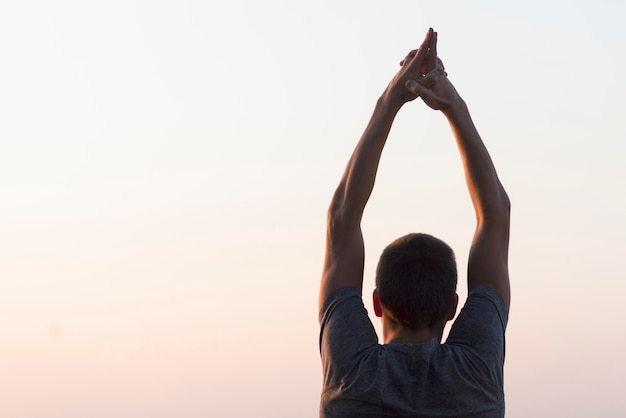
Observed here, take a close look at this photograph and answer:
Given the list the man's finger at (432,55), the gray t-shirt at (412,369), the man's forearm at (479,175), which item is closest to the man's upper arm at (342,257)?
the gray t-shirt at (412,369)

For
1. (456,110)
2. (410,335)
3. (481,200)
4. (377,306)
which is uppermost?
(456,110)

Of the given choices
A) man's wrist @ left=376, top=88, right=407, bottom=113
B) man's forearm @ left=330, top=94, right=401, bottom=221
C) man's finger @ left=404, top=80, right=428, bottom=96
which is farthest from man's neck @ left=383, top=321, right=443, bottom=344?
man's finger @ left=404, top=80, right=428, bottom=96

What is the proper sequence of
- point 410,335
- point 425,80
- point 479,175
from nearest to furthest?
point 410,335 → point 479,175 → point 425,80

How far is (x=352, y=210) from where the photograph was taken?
694cm

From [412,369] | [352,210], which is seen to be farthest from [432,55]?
[412,369]

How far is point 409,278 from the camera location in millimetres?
6266

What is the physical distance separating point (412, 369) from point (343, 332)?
532 millimetres

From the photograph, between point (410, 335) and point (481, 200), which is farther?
point (481, 200)

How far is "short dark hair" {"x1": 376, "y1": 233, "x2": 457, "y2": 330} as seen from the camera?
6.25 meters

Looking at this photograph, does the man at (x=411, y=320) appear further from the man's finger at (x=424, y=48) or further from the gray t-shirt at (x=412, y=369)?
the man's finger at (x=424, y=48)

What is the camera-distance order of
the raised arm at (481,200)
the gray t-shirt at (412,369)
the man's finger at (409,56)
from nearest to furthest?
the gray t-shirt at (412,369)
the raised arm at (481,200)
the man's finger at (409,56)

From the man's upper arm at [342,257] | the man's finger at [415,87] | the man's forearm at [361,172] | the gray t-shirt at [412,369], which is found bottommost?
the gray t-shirt at [412,369]

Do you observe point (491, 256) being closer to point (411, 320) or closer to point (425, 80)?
point (411, 320)

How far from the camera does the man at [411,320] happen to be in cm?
623
